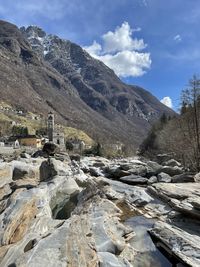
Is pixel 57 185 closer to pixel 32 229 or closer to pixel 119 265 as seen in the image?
pixel 32 229

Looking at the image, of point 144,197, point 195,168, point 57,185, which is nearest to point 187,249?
point 144,197

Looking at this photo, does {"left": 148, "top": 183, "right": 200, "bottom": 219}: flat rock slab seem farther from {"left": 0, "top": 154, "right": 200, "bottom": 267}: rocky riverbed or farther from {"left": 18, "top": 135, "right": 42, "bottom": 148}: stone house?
{"left": 18, "top": 135, "right": 42, "bottom": 148}: stone house

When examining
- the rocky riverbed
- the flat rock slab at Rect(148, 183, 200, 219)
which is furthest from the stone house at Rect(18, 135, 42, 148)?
the flat rock slab at Rect(148, 183, 200, 219)

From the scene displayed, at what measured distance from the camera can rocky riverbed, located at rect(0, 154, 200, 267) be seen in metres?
12.5

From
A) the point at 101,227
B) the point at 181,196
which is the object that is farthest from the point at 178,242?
the point at 181,196

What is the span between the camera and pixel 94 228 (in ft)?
51.9

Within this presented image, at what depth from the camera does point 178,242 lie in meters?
14.4

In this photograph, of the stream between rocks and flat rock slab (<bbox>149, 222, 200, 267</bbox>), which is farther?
the stream between rocks

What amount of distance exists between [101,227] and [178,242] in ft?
11.8

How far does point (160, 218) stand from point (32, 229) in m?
7.34

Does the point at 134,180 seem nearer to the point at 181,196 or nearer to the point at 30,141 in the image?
the point at 181,196

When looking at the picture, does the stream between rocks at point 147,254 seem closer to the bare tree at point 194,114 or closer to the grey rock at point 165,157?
the bare tree at point 194,114

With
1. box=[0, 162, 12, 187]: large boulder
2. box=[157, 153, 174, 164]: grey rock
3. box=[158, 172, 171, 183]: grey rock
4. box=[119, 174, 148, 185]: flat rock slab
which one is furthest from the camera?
box=[157, 153, 174, 164]: grey rock

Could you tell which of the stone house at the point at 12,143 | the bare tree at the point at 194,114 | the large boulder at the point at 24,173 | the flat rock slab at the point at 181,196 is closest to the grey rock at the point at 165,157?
the bare tree at the point at 194,114
